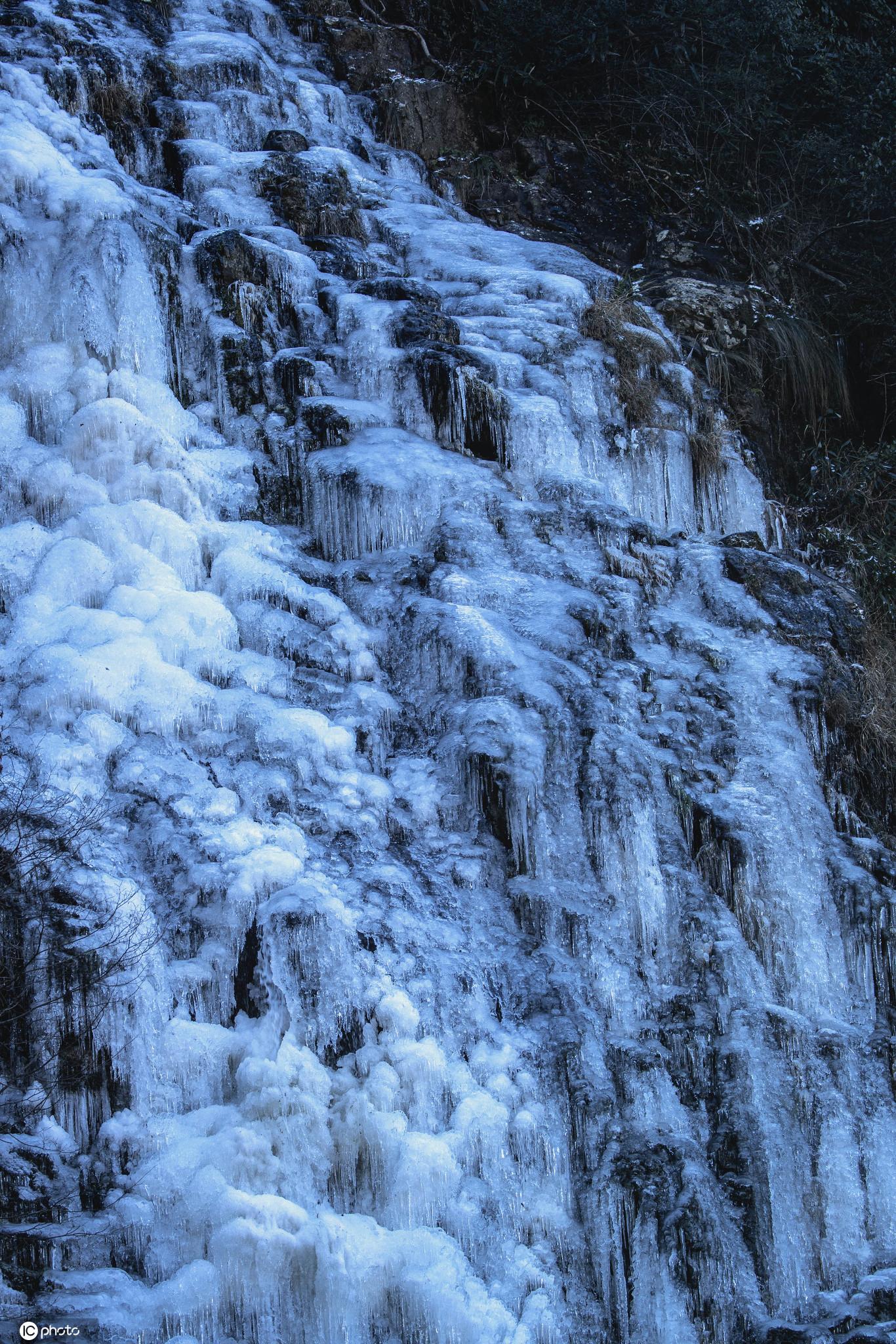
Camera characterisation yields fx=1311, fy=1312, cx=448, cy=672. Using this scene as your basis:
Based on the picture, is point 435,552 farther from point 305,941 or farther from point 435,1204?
point 435,1204

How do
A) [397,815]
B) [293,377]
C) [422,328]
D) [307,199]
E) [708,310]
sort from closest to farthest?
[397,815] < [293,377] < [422,328] < [307,199] < [708,310]

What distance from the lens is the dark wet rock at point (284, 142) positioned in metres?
11.3

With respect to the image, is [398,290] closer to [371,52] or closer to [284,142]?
[284,142]

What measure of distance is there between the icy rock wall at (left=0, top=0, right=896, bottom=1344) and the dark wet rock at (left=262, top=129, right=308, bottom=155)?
2.97ft

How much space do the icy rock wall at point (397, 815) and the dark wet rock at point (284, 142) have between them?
91cm

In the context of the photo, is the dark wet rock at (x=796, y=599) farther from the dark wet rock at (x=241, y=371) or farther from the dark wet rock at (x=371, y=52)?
the dark wet rock at (x=371, y=52)

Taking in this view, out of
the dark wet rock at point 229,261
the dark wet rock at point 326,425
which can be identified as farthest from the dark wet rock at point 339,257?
the dark wet rock at point 326,425

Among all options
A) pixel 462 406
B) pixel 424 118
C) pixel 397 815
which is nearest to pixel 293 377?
pixel 462 406

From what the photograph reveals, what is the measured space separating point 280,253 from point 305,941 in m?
5.85

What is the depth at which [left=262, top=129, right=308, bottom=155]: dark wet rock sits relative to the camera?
11.3 metres

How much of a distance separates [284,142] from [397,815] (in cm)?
715

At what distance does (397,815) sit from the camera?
6691mm

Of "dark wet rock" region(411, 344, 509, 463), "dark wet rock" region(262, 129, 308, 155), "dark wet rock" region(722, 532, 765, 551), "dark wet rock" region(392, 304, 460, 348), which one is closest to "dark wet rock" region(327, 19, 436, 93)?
"dark wet rock" region(262, 129, 308, 155)

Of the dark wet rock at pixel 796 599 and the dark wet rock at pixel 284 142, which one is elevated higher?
the dark wet rock at pixel 284 142
